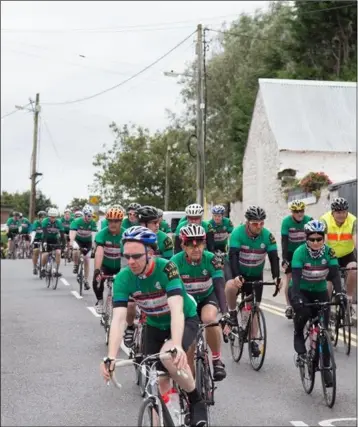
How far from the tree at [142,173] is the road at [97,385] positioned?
7.99 ft

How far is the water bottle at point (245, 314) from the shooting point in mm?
10570

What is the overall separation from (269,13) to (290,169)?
2084 cm

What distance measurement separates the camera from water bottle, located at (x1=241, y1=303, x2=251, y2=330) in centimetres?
1057

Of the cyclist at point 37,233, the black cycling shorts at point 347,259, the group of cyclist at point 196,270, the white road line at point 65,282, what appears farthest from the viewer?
the white road line at point 65,282

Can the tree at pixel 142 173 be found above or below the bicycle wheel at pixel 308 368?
above

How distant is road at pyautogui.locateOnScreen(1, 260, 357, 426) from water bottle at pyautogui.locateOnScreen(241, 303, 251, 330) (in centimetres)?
62

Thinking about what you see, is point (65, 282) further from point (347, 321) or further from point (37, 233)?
point (347, 321)

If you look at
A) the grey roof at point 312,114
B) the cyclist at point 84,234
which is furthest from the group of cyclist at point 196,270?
the grey roof at point 312,114

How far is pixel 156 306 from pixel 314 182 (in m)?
18.3

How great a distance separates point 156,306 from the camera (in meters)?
5.85

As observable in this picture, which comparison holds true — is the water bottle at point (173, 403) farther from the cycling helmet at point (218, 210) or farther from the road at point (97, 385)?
the cycling helmet at point (218, 210)

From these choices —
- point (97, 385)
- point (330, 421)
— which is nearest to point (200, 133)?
point (330, 421)

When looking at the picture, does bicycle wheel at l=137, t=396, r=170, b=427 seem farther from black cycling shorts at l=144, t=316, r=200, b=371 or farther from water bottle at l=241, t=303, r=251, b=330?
water bottle at l=241, t=303, r=251, b=330

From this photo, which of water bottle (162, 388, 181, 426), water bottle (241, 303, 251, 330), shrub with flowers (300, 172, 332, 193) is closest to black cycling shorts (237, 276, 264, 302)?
water bottle (241, 303, 251, 330)
